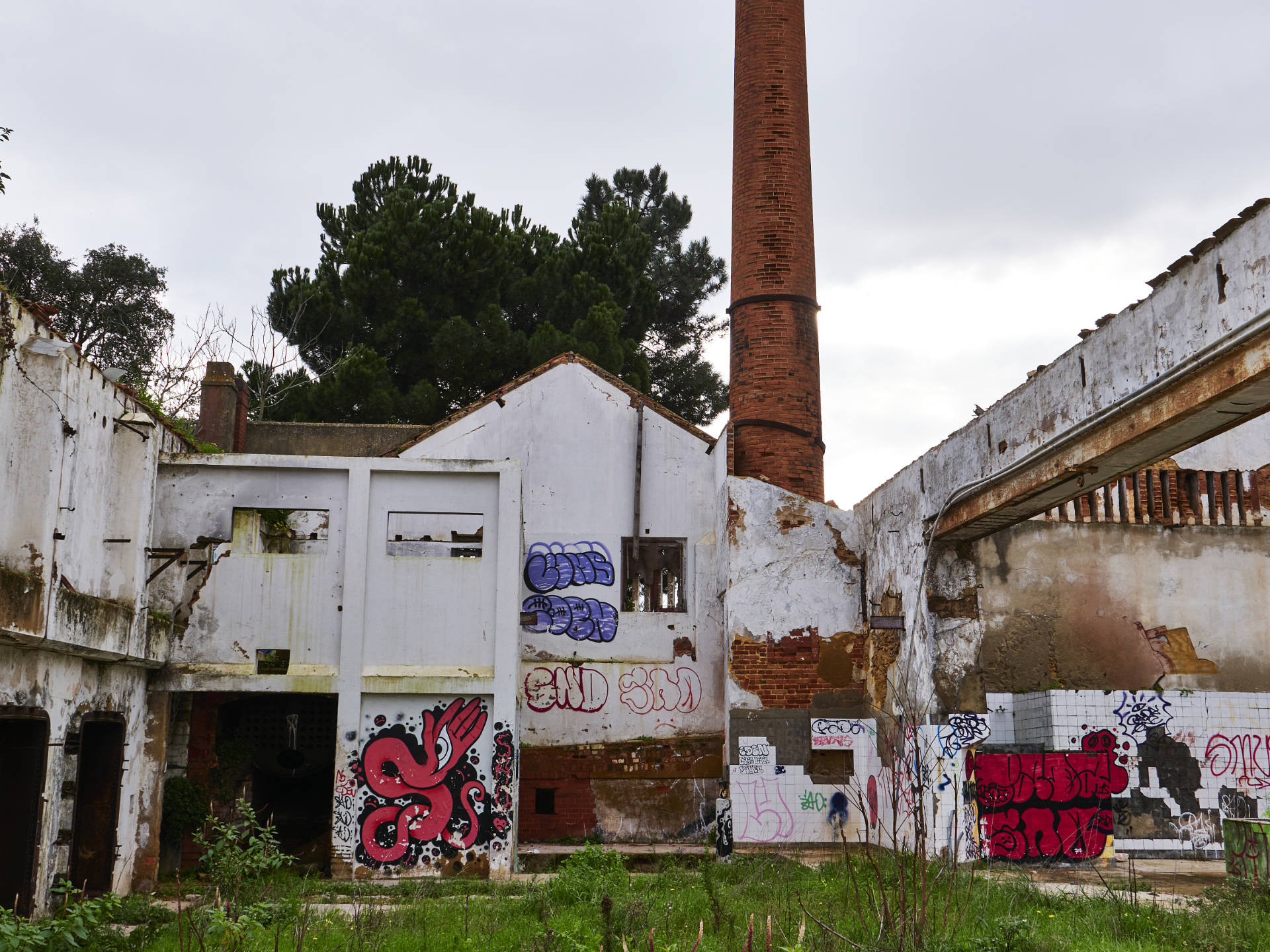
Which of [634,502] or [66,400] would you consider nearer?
[66,400]

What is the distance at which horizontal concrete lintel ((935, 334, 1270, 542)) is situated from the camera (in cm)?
782

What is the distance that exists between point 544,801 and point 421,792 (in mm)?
3050

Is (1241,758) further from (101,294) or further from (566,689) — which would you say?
(101,294)

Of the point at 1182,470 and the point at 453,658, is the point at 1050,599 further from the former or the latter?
the point at 453,658

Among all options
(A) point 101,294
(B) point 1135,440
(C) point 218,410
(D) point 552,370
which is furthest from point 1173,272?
(A) point 101,294

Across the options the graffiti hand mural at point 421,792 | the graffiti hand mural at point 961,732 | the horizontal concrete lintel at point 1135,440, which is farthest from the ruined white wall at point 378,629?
the horizontal concrete lintel at point 1135,440

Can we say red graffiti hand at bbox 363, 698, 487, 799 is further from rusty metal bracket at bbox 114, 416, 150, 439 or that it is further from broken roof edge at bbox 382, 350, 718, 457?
broken roof edge at bbox 382, 350, 718, 457

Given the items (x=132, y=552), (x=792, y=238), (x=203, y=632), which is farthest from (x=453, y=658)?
(x=792, y=238)

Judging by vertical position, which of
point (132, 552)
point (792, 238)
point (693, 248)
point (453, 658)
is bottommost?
point (453, 658)

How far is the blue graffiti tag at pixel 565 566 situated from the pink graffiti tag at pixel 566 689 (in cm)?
123

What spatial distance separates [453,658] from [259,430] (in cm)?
974

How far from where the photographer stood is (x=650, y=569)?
17.0m

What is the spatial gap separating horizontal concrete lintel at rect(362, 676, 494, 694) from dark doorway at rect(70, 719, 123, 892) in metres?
2.74

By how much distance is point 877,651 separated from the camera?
14.5 metres
